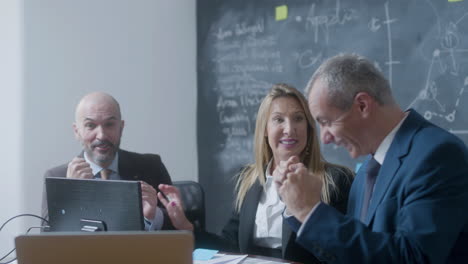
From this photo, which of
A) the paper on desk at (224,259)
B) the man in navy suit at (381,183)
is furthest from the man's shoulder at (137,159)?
the man in navy suit at (381,183)

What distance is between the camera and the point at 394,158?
155 cm

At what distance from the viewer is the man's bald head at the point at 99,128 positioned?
2498 mm

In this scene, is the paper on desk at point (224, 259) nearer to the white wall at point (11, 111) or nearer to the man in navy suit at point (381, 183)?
the man in navy suit at point (381, 183)

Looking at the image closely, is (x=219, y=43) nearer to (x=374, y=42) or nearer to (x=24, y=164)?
(x=374, y=42)

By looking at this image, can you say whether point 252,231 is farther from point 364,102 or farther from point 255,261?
point 364,102

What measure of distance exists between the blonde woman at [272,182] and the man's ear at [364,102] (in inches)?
30.9

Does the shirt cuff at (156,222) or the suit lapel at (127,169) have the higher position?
the suit lapel at (127,169)

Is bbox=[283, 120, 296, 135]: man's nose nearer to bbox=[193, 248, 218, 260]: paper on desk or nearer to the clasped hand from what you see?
bbox=[193, 248, 218, 260]: paper on desk

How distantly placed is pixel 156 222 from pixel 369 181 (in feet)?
2.88

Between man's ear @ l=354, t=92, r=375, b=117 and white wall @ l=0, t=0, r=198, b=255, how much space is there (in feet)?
6.83

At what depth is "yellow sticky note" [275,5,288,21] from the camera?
3.56m

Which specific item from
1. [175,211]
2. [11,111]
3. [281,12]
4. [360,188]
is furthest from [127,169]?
[281,12]

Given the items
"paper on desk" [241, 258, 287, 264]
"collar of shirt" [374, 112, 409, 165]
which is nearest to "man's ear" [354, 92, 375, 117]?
"collar of shirt" [374, 112, 409, 165]

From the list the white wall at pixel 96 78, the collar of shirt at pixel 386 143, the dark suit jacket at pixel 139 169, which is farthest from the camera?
the white wall at pixel 96 78
